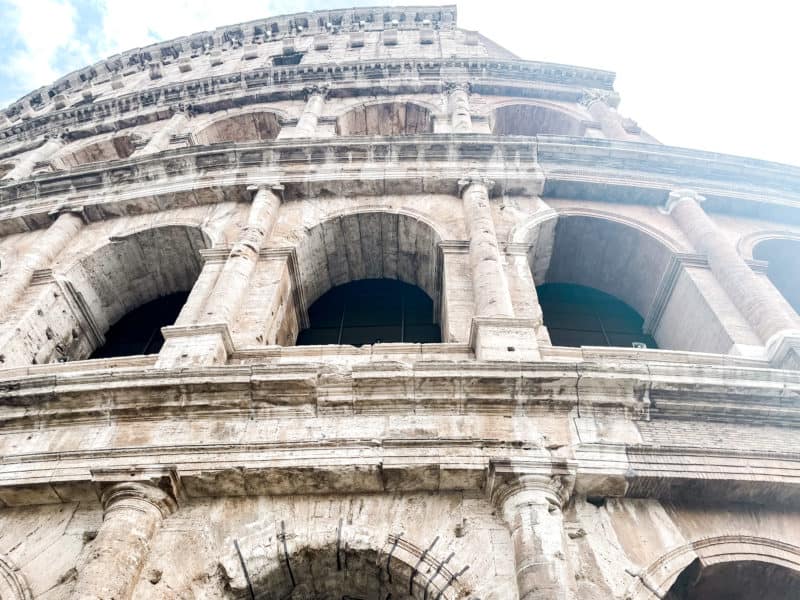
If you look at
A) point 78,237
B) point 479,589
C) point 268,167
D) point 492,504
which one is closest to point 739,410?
point 492,504

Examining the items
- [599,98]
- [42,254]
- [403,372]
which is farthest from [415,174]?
[599,98]

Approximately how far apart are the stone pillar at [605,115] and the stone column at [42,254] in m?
11.2

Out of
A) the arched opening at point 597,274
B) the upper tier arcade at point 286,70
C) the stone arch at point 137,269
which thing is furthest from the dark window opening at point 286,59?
the arched opening at point 597,274

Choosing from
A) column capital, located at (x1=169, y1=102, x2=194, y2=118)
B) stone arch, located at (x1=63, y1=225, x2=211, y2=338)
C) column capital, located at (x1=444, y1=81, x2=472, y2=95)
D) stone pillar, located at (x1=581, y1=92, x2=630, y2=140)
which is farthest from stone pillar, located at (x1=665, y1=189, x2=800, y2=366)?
column capital, located at (x1=169, y1=102, x2=194, y2=118)

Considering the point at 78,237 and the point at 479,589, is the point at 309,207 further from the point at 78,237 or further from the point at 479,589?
the point at 479,589

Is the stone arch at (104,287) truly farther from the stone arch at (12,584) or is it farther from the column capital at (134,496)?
the column capital at (134,496)

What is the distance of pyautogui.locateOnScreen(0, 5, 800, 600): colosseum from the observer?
16.6 ft

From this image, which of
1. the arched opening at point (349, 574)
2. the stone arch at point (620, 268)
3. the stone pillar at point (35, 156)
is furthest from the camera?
the stone pillar at point (35, 156)

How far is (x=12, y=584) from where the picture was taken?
499cm

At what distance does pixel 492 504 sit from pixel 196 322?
4211 mm

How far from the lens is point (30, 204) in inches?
441

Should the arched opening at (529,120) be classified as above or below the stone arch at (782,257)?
above

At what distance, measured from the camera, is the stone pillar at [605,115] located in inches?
566

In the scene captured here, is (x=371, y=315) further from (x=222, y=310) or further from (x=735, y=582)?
(x=735, y=582)
